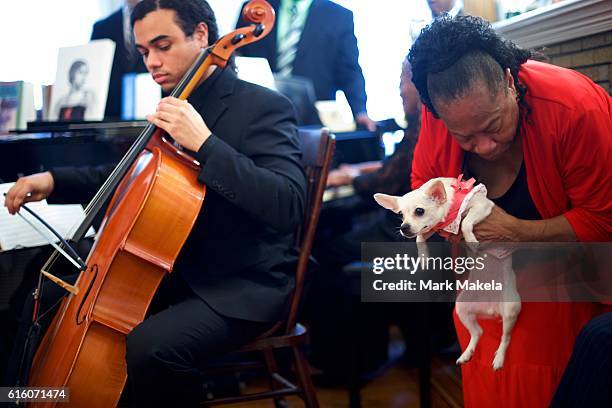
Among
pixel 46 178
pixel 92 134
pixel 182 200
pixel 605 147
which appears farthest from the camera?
pixel 92 134

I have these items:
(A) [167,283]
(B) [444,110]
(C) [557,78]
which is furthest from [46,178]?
(C) [557,78]

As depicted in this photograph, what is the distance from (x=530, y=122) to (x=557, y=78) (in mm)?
84

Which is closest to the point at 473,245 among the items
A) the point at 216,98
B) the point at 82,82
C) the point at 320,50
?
the point at 216,98

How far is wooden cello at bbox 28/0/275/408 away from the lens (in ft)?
4.89

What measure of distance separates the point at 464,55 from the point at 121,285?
2.76 feet

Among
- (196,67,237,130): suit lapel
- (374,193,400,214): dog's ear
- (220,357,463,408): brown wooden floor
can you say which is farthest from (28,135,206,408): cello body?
(220,357,463,408): brown wooden floor

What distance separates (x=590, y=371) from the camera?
1063 millimetres

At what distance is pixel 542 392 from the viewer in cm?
120

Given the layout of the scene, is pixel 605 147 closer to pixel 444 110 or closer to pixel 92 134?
pixel 444 110

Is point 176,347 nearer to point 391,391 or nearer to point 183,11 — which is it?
point 183,11

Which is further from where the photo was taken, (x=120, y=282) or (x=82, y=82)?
(x=82, y=82)

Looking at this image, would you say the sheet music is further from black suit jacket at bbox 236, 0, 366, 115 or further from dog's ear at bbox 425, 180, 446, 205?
black suit jacket at bbox 236, 0, 366, 115

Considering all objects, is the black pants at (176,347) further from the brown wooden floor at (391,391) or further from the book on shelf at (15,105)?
the book on shelf at (15,105)

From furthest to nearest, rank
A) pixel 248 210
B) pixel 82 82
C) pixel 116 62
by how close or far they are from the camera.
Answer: pixel 116 62 < pixel 82 82 < pixel 248 210
